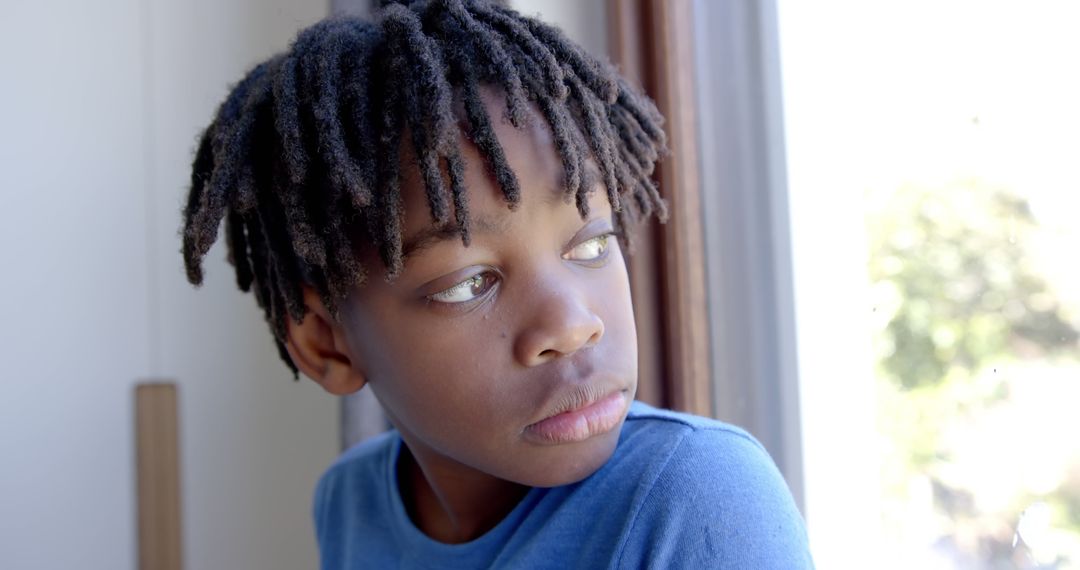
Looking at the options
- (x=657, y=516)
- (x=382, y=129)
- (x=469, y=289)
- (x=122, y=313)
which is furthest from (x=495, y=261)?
(x=122, y=313)

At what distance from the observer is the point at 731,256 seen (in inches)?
44.2

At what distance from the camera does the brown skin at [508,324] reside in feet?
2.56

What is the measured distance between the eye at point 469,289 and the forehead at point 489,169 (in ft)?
0.20

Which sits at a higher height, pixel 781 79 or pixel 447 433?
pixel 781 79

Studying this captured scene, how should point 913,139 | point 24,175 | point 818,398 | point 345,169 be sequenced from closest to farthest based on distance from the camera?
point 345,169
point 913,139
point 818,398
point 24,175

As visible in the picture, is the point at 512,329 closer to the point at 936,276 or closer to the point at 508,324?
the point at 508,324

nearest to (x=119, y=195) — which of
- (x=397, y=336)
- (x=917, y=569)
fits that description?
(x=397, y=336)

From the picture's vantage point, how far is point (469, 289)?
2.64 feet

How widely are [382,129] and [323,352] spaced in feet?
0.93

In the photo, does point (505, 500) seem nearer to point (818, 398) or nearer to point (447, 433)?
point (447, 433)

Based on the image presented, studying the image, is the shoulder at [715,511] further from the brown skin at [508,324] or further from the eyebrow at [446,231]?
the eyebrow at [446,231]

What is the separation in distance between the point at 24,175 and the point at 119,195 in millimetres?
→ 155

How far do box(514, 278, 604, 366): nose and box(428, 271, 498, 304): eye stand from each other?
0.05 m

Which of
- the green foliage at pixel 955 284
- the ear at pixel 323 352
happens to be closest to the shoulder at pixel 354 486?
the ear at pixel 323 352
